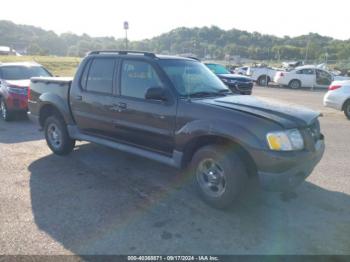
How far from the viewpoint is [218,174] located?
3963 mm

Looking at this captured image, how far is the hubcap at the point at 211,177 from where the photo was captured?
12.9ft

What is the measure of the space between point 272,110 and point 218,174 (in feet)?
3.36

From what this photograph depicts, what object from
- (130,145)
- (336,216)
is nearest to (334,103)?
(336,216)

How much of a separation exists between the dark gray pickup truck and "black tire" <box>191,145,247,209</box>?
0.04 ft

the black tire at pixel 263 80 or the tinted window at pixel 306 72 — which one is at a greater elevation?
the tinted window at pixel 306 72

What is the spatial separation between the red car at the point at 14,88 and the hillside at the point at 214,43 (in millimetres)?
64009

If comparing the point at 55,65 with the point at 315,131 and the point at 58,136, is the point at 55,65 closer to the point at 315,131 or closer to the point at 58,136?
the point at 58,136

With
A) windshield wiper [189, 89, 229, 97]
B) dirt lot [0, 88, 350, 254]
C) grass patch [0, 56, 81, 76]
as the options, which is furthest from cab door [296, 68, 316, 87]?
windshield wiper [189, 89, 229, 97]

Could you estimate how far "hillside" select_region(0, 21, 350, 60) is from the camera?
79438 millimetres

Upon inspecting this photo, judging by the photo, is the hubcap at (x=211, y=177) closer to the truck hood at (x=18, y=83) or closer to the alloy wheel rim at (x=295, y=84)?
the truck hood at (x=18, y=83)

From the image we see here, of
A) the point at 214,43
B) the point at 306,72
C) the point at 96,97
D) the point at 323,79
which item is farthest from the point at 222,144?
the point at 214,43

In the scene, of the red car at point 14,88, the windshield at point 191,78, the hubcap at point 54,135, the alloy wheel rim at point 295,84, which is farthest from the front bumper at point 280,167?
the alloy wheel rim at point 295,84

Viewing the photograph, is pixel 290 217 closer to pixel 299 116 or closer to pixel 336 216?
pixel 336 216

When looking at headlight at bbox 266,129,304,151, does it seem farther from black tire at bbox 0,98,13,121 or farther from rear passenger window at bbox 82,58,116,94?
black tire at bbox 0,98,13,121
